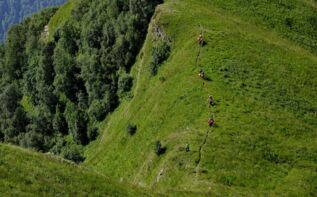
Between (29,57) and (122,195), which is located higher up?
(122,195)

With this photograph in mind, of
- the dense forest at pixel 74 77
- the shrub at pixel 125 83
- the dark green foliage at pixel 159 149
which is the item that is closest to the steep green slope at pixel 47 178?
the dark green foliage at pixel 159 149

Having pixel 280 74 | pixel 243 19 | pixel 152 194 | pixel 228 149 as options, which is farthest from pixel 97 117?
pixel 152 194

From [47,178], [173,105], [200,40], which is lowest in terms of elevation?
[173,105]

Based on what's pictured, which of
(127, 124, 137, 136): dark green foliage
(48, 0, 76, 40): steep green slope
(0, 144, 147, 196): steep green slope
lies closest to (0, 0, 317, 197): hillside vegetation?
(0, 144, 147, 196): steep green slope

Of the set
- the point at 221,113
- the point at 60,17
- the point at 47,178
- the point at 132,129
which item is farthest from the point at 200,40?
the point at 60,17

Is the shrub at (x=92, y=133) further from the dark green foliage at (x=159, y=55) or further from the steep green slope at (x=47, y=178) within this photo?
the steep green slope at (x=47, y=178)

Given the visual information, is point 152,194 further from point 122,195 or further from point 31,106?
point 31,106

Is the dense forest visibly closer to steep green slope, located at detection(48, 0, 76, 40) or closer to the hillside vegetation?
the hillside vegetation

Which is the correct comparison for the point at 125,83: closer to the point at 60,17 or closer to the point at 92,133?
the point at 92,133
